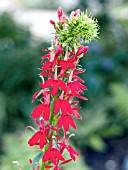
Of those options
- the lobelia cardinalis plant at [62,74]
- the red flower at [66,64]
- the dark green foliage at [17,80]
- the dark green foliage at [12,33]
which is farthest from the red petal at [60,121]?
the dark green foliage at [12,33]

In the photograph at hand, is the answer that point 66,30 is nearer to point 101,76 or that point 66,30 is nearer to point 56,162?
point 56,162

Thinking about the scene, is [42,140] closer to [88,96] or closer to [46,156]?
[46,156]

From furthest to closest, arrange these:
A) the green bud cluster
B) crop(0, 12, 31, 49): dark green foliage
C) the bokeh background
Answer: crop(0, 12, 31, 49): dark green foliage < the bokeh background < the green bud cluster

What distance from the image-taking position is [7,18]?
5312mm

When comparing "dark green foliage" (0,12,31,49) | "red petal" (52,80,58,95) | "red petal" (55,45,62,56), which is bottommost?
"red petal" (52,80,58,95)

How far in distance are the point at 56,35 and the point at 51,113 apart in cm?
21

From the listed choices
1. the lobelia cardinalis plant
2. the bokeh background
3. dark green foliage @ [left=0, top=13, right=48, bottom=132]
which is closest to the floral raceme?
the lobelia cardinalis plant

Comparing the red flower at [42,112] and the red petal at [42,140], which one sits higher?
the red flower at [42,112]

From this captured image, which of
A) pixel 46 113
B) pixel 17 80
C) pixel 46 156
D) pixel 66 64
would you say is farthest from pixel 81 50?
pixel 17 80

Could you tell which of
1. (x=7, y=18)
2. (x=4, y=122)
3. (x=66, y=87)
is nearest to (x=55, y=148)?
(x=66, y=87)

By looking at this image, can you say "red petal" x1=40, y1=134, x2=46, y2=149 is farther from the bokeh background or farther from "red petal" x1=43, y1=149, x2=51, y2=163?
the bokeh background

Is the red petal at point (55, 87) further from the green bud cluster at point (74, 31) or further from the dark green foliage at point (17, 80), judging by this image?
the dark green foliage at point (17, 80)

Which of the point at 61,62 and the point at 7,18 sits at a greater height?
the point at 7,18

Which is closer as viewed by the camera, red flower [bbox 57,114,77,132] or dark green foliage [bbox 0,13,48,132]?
red flower [bbox 57,114,77,132]
